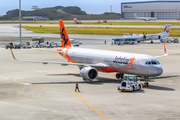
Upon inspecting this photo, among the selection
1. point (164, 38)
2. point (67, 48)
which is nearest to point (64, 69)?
point (67, 48)

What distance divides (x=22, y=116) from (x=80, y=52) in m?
25.4

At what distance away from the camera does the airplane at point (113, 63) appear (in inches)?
1651

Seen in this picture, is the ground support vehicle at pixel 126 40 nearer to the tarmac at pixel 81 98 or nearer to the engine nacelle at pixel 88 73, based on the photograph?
the tarmac at pixel 81 98

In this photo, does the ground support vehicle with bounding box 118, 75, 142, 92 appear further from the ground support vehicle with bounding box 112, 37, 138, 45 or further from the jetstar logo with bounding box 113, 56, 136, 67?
the ground support vehicle with bounding box 112, 37, 138, 45

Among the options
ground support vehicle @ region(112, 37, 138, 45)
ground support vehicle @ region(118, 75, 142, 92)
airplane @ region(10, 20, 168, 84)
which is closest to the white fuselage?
airplane @ region(10, 20, 168, 84)

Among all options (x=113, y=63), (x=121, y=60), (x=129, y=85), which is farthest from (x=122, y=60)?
(x=129, y=85)

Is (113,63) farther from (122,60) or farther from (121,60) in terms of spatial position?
(122,60)

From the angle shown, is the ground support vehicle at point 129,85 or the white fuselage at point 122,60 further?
the white fuselage at point 122,60

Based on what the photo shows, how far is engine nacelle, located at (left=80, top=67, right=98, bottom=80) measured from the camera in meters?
45.4

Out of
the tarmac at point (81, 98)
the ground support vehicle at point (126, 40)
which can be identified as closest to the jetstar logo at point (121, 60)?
the tarmac at point (81, 98)

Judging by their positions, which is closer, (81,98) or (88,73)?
(81,98)

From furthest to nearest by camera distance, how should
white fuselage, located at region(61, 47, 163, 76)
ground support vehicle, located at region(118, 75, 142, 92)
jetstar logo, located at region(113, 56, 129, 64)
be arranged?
jetstar logo, located at region(113, 56, 129, 64) → white fuselage, located at region(61, 47, 163, 76) → ground support vehicle, located at region(118, 75, 142, 92)

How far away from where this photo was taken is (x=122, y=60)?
4462 centimetres

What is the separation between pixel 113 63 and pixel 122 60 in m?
1.95
